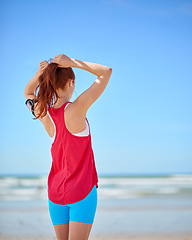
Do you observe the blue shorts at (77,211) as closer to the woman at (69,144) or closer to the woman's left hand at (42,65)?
the woman at (69,144)

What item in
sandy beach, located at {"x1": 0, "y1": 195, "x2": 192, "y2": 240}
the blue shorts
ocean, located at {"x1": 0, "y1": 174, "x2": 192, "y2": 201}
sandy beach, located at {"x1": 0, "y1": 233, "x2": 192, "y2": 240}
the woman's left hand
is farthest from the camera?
ocean, located at {"x1": 0, "y1": 174, "x2": 192, "y2": 201}

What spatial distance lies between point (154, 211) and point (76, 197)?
4.70 meters

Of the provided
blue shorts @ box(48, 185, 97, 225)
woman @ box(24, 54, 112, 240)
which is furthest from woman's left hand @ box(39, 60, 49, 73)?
blue shorts @ box(48, 185, 97, 225)

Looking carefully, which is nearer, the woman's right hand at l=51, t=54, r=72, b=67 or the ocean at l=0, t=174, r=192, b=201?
the woman's right hand at l=51, t=54, r=72, b=67

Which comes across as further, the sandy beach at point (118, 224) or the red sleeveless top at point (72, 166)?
the sandy beach at point (118, 224)

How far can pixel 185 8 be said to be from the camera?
12.2 metres

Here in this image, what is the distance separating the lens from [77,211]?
148 cm

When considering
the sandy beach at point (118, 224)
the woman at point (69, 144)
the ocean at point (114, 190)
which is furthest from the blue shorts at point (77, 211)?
the ocean at point (114, 190)

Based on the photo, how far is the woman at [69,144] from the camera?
1.48m

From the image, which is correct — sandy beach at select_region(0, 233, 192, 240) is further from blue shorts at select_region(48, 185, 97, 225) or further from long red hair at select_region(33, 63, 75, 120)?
long red hair at select_region(33, 63, 75, 120)

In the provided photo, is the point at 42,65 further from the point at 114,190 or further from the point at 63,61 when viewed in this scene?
the point at 114,190

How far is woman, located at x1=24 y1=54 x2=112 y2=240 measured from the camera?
4.86ft

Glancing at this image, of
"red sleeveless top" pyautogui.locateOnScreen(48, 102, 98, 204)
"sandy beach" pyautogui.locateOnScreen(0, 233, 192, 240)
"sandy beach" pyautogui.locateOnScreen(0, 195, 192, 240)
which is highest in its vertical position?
"red sleeveless top" pyautogui.locateOnScreen(48, 102, 98, 204)

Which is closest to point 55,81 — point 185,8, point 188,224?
point 188,224
